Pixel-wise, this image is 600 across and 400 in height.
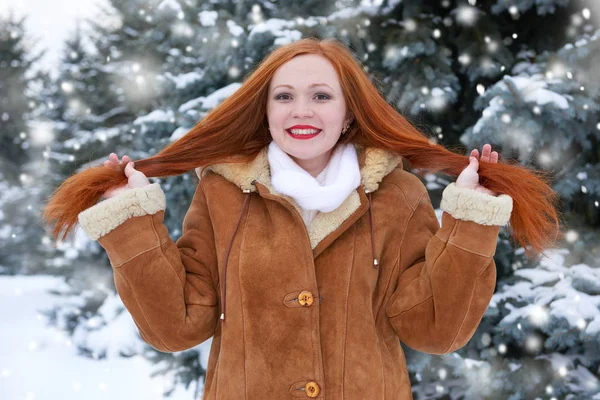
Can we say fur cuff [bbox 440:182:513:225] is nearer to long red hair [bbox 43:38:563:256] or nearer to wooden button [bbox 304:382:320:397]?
long red hair [bbox 43:38:563:256]

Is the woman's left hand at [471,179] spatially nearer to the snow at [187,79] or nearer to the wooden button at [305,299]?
the wooden button at [305,299]

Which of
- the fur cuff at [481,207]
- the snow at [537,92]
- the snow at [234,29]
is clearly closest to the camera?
the fur cuff at [481,207]

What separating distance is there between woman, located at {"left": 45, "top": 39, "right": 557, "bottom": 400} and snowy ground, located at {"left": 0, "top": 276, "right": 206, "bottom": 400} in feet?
9.52

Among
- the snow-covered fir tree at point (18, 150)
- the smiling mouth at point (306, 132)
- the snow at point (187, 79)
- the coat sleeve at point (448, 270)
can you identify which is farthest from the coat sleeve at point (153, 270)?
the snow-covered fir tree at point (18, 150)

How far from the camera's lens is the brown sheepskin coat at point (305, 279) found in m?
1.91

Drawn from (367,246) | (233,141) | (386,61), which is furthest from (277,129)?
(386,61)

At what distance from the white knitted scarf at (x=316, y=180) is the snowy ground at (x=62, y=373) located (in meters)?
3.02

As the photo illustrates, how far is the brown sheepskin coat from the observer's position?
1.91 meters

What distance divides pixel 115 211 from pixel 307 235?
60 centimetres

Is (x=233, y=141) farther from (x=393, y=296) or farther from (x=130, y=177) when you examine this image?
(x=393, y=296)

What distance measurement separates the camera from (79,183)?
1.95m

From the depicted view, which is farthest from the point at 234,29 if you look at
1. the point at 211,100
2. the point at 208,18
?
the point at 211,100

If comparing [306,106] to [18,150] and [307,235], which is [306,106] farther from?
[18,150]

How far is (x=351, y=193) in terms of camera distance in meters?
2.09
